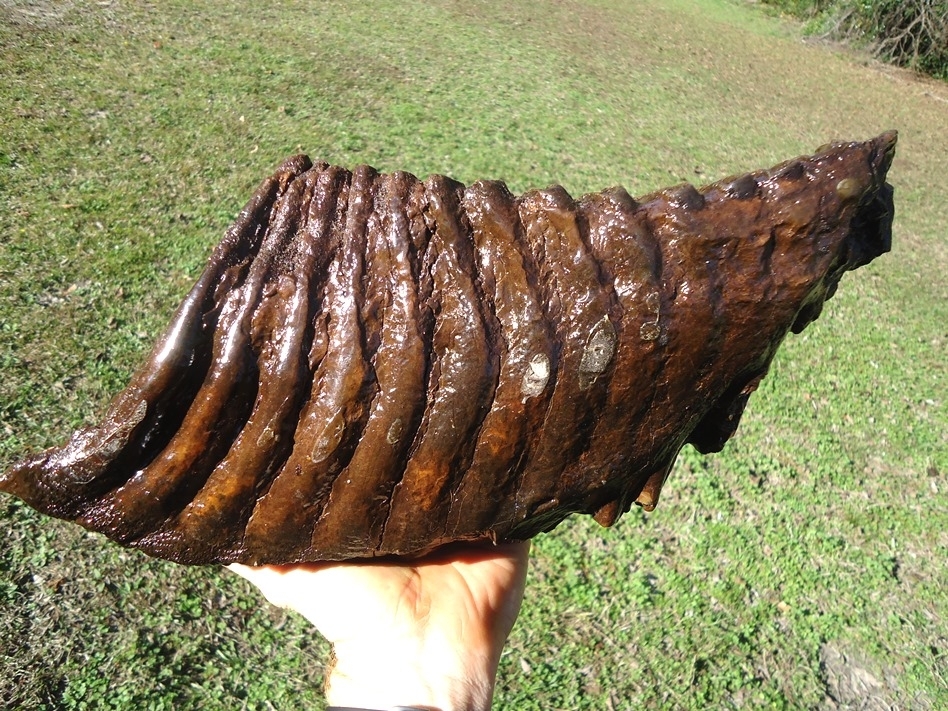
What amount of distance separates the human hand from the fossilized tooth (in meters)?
0.32

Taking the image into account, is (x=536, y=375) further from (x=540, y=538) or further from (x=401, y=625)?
(x=540, y=538)

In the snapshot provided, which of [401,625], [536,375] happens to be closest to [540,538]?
[401,625]

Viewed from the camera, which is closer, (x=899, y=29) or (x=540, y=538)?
(x=540, y=538)

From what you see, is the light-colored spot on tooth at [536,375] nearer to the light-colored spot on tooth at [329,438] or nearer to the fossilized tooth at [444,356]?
the fossilized tooth at [444,356]

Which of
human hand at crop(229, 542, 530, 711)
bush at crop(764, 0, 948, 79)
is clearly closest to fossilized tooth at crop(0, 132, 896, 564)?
human hand at crop(229, 542, 530, 711)

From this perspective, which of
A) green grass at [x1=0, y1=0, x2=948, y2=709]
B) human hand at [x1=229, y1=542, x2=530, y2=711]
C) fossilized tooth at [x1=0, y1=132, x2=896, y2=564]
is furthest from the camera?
green grass at [x1=0, y1=0, x2=948, y2=709]

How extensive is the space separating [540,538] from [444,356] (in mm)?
2630

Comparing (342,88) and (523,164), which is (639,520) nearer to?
(523,164)

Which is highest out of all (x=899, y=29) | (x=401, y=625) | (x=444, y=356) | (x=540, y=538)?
(x=444, y=356)

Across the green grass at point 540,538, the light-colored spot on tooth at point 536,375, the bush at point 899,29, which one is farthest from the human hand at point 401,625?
the bush at point 899,29

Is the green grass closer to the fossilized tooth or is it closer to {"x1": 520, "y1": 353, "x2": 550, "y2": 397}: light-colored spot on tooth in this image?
the fossilized tooth

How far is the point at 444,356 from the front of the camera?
76.4 inches

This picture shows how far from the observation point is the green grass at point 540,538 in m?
3.54

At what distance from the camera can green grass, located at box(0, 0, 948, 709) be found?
3.54 metres
